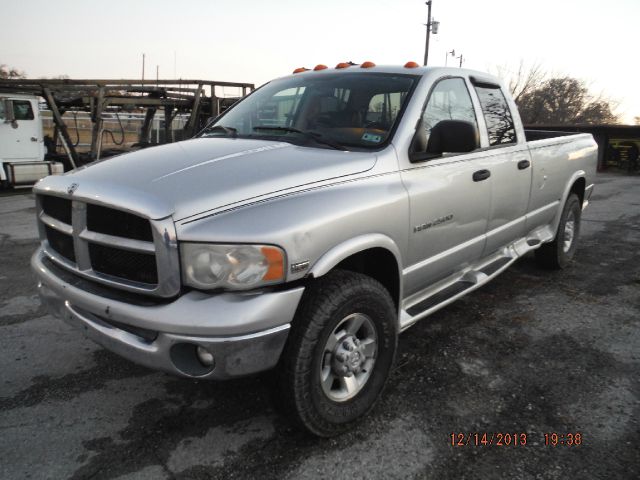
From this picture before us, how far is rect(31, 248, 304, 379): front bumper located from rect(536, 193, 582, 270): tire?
Result: 385cm

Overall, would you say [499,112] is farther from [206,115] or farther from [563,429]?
[206,115]

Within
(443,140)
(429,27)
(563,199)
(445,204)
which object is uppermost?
(429,27)

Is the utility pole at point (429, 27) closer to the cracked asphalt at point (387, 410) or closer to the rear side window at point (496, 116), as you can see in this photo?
the rear side window at point (496, 116)

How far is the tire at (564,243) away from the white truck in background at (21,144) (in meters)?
11.0

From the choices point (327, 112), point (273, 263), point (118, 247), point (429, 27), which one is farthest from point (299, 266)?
point (429, 27)

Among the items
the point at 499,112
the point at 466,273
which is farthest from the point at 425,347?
the point at 499,112

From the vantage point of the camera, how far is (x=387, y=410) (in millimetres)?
2674

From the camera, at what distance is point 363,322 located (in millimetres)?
2477

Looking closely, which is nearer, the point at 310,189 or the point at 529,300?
the point at 310,189

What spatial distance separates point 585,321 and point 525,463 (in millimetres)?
2042

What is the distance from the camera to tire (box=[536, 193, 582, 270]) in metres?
5.06
